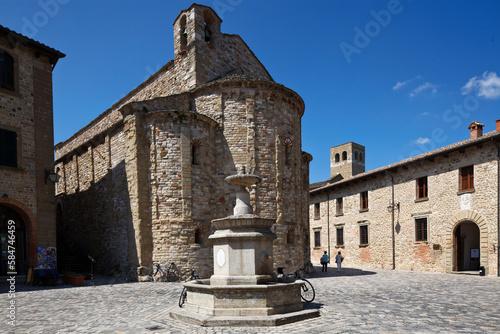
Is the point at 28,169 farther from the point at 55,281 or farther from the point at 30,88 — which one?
A: the point at 55,281

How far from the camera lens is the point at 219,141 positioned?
709 inches

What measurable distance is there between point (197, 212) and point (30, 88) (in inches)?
352

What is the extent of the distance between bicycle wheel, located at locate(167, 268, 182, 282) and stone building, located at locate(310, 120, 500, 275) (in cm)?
1504

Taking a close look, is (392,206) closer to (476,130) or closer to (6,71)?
(476,130)

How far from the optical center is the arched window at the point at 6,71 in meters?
14.9

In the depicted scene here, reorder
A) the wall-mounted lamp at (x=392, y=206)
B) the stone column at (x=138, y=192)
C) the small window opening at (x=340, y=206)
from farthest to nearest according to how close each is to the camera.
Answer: the small window opening at (x=340, y=206)
the wall-mounted lamp at (x=392, y=206)
the stone column at (x=138, y=192)

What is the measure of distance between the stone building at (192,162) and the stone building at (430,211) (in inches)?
292

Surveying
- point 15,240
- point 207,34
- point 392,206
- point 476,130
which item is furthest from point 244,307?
point 476,130

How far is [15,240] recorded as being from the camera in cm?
1517

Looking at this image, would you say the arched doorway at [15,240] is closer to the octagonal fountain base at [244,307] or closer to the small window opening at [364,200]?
the octagonal fountain base at [244,307]

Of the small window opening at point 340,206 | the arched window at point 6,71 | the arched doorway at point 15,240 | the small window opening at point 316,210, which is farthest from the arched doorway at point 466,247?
the arched window at point 6,71

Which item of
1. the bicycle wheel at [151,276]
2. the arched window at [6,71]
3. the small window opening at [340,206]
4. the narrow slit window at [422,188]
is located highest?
the arched window at [6,71]

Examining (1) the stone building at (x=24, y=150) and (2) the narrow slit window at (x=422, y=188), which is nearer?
(1) the stone building at (x=24, y=150)

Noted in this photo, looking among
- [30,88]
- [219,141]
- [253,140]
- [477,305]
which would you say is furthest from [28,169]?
[477,305]
